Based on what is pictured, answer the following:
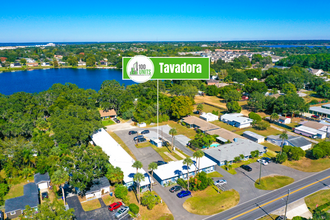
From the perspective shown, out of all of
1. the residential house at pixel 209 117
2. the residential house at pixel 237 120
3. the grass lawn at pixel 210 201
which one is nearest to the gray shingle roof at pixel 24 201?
the grass lawn at pixel 210 201

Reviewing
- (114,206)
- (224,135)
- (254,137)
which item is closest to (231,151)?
(224,135)

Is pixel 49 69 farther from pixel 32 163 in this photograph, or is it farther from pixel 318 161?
pixel 318 161

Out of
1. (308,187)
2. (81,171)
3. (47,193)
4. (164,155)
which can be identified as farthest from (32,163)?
(308,187)

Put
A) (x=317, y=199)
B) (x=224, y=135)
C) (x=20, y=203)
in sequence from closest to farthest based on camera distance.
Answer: (x=20, y=203)
(x=317, y=199)
(x=224, y=135)

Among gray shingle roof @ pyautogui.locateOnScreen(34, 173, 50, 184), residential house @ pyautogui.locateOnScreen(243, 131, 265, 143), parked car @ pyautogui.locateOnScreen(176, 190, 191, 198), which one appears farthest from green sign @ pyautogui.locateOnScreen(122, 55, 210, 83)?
residential house @ pyautogui.locateOnScreen(243, 131, 265, 143)

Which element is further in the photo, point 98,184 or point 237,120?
point 237,120

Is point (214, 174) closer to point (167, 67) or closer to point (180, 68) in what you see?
point (180, 68)

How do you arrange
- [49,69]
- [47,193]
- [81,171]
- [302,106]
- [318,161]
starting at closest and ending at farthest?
1. [81,171]
2. [47,193]
3. [318,161]
4. [302,106]
5. [49,69]
